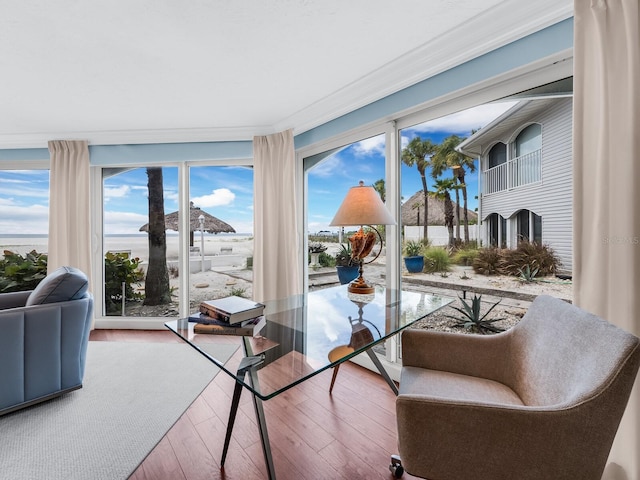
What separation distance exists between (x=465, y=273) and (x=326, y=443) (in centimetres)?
136

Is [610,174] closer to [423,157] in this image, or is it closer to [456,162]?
[456,162]

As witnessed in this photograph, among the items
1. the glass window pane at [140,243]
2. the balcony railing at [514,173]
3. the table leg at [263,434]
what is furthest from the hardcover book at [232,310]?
the glass window pane at [140,243]

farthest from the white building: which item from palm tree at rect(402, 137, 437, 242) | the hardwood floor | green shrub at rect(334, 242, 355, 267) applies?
the hardwood floor

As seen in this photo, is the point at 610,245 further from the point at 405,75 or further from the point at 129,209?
the point at 129,209

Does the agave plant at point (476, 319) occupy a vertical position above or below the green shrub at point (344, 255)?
below

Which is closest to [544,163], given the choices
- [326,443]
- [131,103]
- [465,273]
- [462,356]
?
[465,273]

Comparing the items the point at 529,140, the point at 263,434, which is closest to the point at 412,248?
the point at 529,140

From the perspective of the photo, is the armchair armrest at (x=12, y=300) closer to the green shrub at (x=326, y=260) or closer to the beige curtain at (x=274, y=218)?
the beige curtain at (x=274, y=218)

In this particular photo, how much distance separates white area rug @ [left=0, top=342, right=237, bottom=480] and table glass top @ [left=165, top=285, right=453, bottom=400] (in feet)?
0.59

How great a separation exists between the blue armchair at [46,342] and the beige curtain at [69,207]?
5.05ft

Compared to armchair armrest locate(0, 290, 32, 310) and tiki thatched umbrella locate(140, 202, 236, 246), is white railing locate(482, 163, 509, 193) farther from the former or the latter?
armchair armrest locate(0, 290, 32, 310)

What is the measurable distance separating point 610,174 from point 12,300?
153 inches

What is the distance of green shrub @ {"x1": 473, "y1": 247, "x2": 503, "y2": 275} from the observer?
6.24ft

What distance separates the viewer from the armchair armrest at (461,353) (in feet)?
4.51
